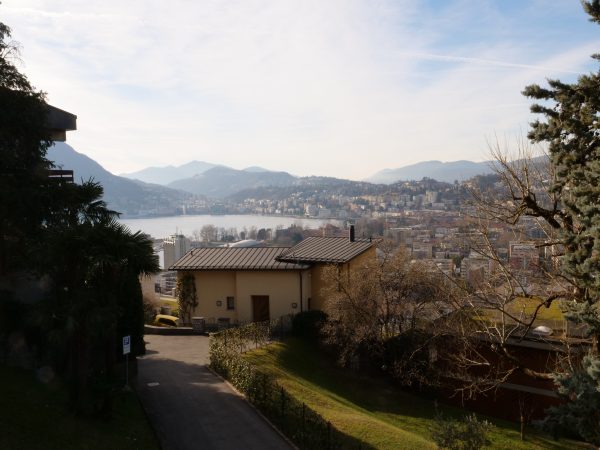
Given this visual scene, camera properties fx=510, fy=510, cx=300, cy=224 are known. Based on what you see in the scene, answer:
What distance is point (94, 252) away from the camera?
12.4 m

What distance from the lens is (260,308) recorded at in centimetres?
2698

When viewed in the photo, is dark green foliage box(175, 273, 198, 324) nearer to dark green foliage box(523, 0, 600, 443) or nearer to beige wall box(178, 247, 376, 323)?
beige wall box(178, 247, 376, 323)

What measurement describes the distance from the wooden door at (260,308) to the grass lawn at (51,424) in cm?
1323

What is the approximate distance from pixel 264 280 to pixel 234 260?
2.30 m

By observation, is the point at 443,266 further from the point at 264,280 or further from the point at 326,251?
the point at 264,280

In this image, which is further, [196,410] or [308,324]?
[308,324]

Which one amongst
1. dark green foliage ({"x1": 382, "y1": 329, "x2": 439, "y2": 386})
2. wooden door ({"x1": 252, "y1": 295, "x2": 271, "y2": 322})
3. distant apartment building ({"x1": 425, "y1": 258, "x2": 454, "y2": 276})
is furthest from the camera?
wooden door ({"x1": 252, "y1": 295, "x2": 271, "y2": 322})

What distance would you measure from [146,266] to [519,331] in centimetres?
1414

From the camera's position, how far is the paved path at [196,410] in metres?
13.0

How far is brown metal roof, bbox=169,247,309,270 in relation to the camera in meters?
26.7

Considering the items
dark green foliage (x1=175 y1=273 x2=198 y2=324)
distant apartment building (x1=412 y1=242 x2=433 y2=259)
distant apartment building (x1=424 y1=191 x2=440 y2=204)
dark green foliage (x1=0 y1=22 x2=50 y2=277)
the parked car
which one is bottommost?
the parked car

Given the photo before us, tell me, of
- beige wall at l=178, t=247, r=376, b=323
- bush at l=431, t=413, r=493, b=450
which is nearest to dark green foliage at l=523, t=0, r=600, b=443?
bush at l=431, t=413, r=493, b=450

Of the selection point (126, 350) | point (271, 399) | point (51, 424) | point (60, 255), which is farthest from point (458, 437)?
point (60, 255)

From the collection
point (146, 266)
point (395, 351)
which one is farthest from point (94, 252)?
point (395, 351)
